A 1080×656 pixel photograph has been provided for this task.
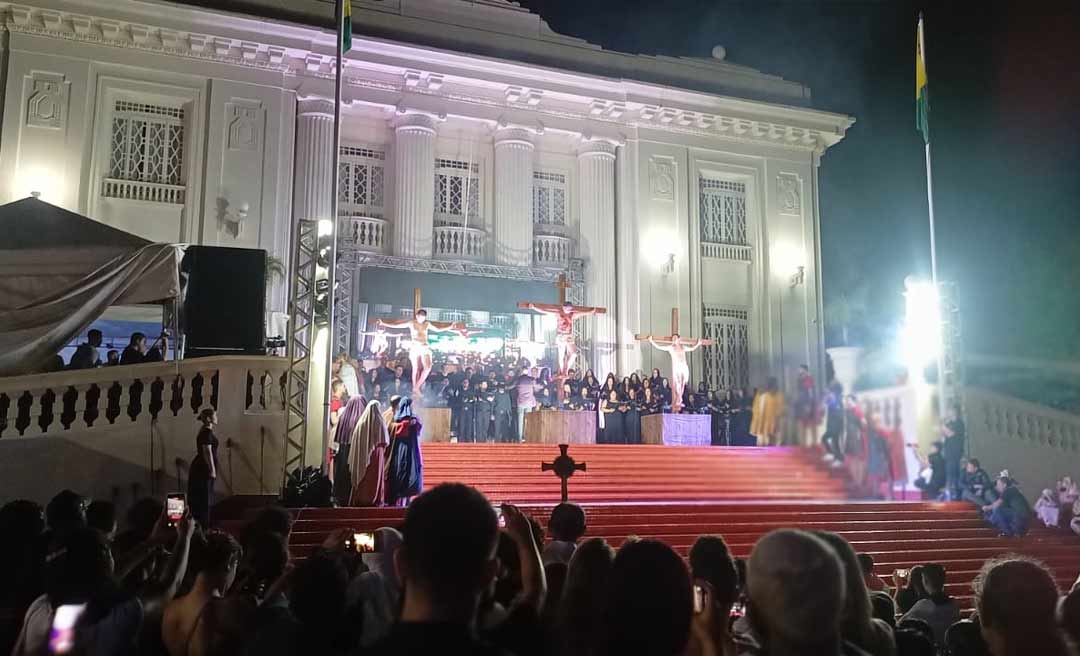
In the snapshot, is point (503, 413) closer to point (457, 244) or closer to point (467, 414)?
point (467, 414)

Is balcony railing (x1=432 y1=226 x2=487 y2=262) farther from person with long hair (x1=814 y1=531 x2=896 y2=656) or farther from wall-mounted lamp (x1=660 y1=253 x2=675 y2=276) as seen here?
person with long hair (x1=814 y1=531 x2=896 y2=656)

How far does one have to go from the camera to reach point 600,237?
24.5m

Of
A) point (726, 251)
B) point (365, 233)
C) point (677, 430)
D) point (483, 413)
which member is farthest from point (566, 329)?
point (726, 251)

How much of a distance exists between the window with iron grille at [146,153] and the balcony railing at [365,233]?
12.5 ft

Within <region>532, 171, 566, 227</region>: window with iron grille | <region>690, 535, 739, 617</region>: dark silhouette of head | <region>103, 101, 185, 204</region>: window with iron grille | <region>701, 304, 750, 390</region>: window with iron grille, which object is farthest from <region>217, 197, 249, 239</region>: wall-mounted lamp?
<region>690, 535, 739, 617</region>: dark silhouette of head

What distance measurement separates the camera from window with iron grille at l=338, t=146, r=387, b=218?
22812 mm

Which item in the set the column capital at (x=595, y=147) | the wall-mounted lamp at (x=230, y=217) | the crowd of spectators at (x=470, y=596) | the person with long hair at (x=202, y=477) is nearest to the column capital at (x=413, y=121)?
the column capital at (x=595, y=147)

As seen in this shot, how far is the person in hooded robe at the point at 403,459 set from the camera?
1255 cm

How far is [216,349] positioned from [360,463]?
143 inches

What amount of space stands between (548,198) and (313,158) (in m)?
6.42

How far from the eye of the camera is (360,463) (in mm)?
12906

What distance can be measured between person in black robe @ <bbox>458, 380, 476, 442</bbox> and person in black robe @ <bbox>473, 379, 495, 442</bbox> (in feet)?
0.20

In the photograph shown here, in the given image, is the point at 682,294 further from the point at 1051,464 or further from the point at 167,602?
the point at 167,602

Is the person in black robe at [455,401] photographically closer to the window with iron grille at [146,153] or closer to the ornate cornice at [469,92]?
the ornate cornice at [469,92]
